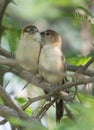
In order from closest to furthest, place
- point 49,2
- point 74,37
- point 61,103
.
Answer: point 49,2, point 61,103, point 74,37

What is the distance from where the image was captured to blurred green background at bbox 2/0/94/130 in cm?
146

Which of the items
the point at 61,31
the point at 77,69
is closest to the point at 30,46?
the point at 77,69

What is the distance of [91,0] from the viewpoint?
258 cm

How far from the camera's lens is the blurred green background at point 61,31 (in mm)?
1458

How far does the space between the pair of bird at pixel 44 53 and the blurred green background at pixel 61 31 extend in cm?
8

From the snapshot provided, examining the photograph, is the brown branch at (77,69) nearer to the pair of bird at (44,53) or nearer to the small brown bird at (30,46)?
the pair of bird at (44,53)

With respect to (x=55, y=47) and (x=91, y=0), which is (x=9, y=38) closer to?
(x=55, y=47)

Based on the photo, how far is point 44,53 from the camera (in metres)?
3.52

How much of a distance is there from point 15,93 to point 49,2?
2636 millimetres

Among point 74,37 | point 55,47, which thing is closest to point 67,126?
point 55,47

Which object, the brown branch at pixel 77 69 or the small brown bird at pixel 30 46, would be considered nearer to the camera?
the brown branch at pixel 77 69

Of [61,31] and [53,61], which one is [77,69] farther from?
[61,31]

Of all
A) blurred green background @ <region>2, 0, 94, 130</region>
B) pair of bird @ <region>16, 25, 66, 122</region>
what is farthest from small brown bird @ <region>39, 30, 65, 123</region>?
blurred green background @ <region>2, 0, 94, 130</region>

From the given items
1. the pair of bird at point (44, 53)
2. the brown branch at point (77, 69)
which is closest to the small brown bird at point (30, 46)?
the pair of bird at point (44, 53)
